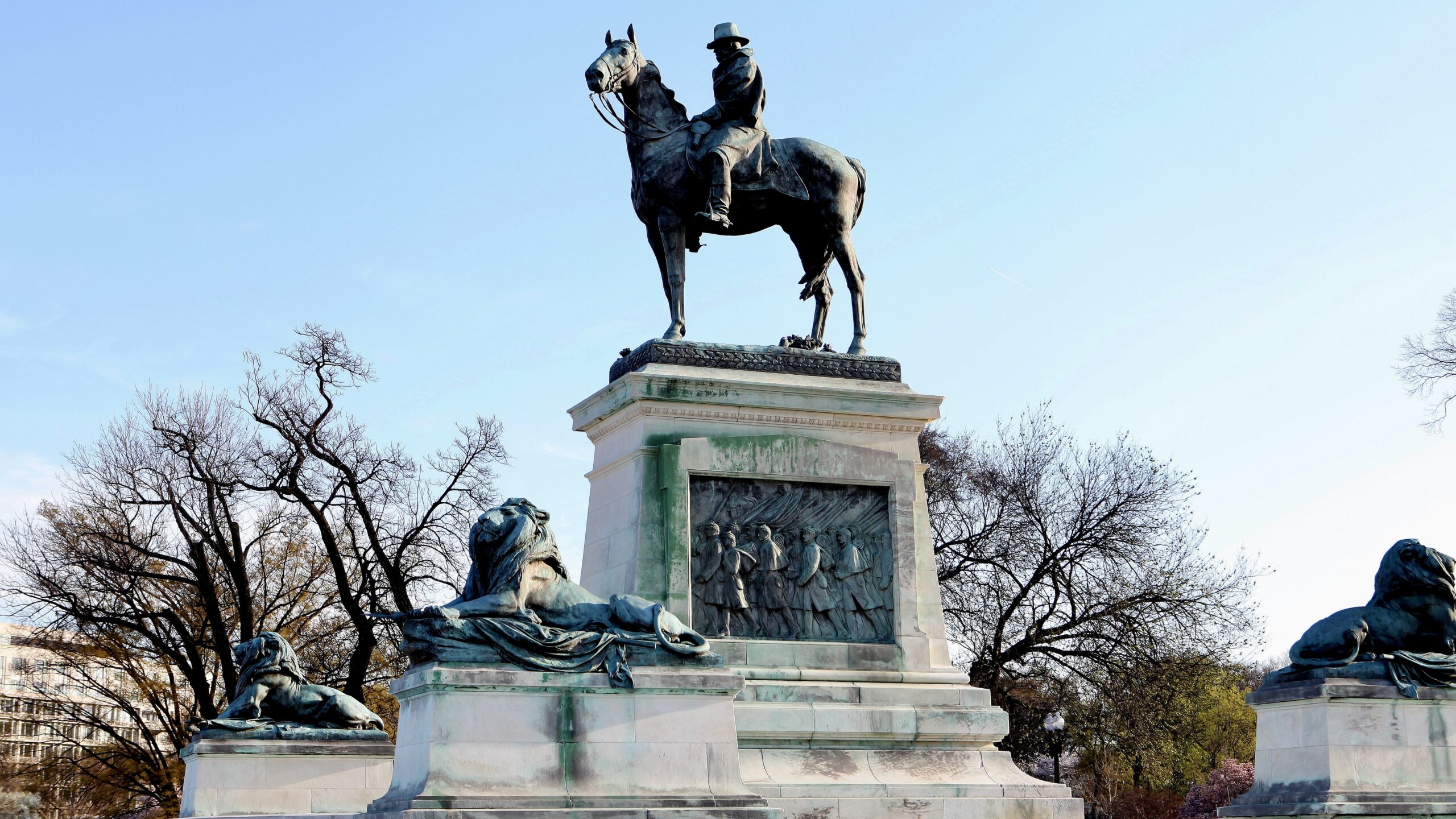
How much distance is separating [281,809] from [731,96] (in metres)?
7.77

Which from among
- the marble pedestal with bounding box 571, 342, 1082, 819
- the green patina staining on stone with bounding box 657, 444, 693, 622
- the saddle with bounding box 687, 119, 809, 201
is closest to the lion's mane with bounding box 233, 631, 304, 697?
the marble pedestal with bounding box 571, 342, 1082, 819

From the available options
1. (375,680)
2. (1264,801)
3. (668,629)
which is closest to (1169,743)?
(375,680)

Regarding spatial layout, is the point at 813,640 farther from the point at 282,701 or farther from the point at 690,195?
the point at 282,701

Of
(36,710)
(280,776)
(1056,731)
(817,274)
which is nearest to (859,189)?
(817,274)

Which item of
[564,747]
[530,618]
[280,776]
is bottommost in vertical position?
[280,776]

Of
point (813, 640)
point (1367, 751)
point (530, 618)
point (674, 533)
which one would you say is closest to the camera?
point (530, 618)

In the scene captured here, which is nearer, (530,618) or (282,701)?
(530,618)

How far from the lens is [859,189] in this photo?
52.3ft

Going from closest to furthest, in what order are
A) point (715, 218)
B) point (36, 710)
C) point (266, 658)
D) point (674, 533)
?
1. point (674, 533)
2. point (715, 218)
3. point (266, 658)
4. point (36, 710)

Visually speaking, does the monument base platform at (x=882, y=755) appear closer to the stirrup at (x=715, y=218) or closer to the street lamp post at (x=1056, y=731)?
the stirrup at (x=715, y=218)

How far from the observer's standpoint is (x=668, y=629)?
11258 mm

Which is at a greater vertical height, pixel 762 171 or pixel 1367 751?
pixel 762 171

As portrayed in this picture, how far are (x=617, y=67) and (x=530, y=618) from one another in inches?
236

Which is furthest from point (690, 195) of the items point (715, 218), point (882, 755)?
point (882, 755)
